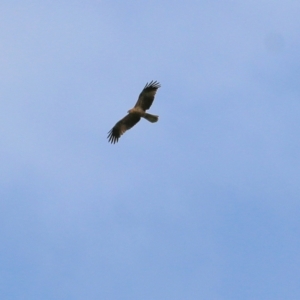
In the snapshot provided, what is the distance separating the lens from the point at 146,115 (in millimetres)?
41438

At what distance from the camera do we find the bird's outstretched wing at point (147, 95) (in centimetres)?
4147

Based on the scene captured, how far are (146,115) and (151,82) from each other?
4.77ft

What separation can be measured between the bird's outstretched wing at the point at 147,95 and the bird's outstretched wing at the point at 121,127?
95 centimetres

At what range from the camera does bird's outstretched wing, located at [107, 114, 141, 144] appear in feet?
139

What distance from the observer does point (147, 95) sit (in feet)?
136

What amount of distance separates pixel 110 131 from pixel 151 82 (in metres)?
3.41

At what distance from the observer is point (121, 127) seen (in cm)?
4319

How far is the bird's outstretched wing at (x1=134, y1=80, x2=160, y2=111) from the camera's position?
136ft

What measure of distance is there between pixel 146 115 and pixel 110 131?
108 inches

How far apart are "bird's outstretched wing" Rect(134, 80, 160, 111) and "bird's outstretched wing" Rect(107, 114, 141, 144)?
0.95 meters

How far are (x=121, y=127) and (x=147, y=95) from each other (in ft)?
8.13

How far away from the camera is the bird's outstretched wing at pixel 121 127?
1673 inches

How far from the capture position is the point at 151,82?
41.6 m
